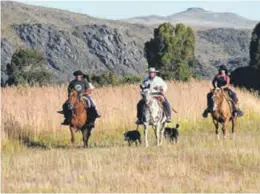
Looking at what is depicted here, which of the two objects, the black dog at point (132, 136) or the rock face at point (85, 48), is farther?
the rock face at point (85, 48)

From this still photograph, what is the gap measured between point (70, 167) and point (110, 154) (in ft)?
6.47

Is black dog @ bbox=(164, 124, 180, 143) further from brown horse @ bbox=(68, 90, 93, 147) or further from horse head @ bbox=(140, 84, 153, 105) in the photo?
brown horse @ bbox=(68, 90, 93, 147)

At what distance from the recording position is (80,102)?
739 inches

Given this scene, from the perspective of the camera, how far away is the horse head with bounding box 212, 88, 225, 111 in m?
19.9

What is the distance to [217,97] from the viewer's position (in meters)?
20.0

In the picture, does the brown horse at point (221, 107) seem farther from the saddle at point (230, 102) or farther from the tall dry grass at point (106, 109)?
the tall dry grass at point (106, 109)

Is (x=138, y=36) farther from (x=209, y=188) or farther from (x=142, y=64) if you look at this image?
(x=209, y=188)

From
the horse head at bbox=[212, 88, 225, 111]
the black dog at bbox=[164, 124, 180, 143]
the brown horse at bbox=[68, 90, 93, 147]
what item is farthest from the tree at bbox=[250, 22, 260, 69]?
the brown horse at bbox=[68, 90, 93, 147]

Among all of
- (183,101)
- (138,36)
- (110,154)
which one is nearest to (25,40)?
(138,36)

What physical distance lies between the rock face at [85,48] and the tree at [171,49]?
61573mm

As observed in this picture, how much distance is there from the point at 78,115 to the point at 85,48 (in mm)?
115343

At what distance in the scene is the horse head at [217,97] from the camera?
1991 centimetres

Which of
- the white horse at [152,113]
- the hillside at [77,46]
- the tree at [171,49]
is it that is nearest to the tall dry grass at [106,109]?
the white horse at [152,113]

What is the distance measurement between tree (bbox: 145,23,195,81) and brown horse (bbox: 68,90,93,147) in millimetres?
35059
